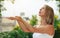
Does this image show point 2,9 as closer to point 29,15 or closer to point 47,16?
point 29,15

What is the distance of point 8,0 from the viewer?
1.14 m

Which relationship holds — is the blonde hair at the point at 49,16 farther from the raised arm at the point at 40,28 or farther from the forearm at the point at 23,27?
the forearm at the point at 23,27

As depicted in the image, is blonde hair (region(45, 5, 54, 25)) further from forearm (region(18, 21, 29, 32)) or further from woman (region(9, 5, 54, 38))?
forearm (region(18, 21, 29, 32))

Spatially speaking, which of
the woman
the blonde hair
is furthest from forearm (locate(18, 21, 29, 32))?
the blonde hair

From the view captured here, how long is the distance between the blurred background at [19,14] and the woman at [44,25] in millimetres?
31

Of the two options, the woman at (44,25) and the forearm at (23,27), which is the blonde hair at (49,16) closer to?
the woman at (44,25)

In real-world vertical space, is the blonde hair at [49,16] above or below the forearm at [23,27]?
above

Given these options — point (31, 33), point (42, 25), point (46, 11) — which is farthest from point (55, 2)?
point (31, 33)

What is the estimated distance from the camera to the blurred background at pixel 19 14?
1122 millimetres

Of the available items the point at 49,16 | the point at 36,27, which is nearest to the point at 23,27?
the point at 36,27

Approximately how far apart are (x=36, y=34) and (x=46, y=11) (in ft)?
0.71

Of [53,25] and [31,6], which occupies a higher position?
[31,6]

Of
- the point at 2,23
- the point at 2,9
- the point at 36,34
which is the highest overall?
the point at 2,9

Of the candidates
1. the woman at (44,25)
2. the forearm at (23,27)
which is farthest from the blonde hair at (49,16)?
the forearm at (23,27)
